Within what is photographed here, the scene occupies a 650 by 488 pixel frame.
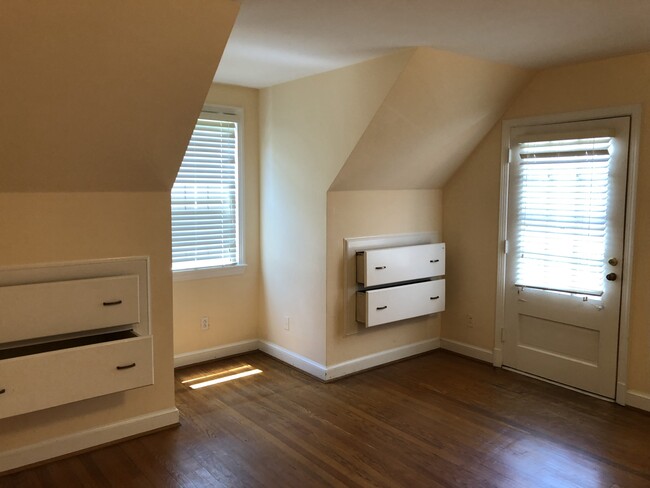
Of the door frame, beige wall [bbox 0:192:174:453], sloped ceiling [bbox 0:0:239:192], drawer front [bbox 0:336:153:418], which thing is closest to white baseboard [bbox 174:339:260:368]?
beige wall [bbox 0:192:174:453]

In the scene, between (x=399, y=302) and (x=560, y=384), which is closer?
(x=560, y=384)

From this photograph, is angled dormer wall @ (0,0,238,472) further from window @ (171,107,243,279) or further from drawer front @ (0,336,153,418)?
window @ (171,107,243,279)

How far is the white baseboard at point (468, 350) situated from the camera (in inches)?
168

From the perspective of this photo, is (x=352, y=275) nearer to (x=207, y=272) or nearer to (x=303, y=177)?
(x=303, y=177)

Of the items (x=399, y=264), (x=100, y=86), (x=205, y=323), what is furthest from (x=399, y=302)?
(x=100, y=86)

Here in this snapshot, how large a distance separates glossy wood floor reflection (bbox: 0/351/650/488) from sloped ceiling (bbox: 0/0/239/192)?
143 centimetres

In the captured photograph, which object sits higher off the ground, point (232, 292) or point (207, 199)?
point (207, 199)

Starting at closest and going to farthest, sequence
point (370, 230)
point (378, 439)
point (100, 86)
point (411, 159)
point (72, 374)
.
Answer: point (100, 86)
point (72, 374)
point (378, 439)
point (411, 159)
point (370, 230)

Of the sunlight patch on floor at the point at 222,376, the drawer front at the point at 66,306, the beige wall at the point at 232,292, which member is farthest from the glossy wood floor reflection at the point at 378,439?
the drawer front at the point at 66,306

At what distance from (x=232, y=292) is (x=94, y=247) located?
1703 millimetres

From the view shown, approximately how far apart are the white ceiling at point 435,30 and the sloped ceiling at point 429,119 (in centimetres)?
14

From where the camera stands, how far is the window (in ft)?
13.3

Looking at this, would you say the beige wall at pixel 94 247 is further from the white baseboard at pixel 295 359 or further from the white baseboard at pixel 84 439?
the white baseboard at pixel 295 359

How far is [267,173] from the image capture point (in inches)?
172
